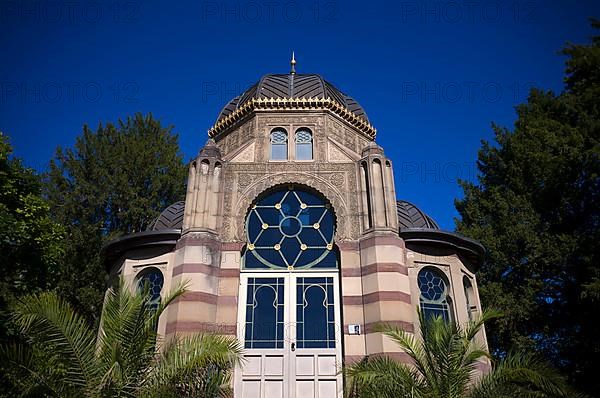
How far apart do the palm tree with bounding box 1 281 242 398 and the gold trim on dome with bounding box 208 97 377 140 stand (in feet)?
29.6

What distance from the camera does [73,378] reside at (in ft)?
31.4

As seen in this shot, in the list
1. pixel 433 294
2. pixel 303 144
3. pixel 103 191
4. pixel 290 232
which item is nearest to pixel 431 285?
pixel 433 294

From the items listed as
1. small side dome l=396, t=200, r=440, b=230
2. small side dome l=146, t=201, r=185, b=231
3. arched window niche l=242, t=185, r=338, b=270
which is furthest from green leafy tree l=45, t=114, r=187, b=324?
small side dome l=396, t=200, r=440, b=230

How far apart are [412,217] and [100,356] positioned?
10.5 meters

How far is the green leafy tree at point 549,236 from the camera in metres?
19.0

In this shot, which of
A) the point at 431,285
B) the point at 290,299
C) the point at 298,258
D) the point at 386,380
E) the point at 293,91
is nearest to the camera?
the point at 386,380

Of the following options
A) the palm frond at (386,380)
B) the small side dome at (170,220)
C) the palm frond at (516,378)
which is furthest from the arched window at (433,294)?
the small side dome at (170,220)

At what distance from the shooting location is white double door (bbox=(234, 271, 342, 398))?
12516 millimetres

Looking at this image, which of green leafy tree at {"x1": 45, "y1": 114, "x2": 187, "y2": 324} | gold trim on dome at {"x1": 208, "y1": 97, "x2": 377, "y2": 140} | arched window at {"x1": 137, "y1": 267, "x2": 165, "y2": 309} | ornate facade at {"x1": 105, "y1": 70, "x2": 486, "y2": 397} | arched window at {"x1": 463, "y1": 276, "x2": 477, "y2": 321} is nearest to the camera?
ornate facade at {"x1": 105, "y1": 70, "x2": 486, "y2": 397}

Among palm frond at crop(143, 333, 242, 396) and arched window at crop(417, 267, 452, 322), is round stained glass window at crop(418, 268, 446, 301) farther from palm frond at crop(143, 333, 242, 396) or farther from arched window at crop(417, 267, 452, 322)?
palm frond at crop(143, 333, 242, 396)

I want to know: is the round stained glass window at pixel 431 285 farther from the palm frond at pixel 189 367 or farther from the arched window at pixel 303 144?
the palm frond at pixel 189 367

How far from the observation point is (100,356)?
9.83m

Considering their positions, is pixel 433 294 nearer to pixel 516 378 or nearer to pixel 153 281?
pixel 516 378

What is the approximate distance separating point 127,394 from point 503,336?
59.4 ft
